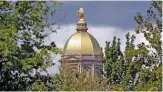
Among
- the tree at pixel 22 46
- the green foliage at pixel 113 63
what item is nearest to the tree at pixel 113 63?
the green foliage at pixel 113 63

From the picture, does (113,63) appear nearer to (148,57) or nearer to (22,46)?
(148,57)

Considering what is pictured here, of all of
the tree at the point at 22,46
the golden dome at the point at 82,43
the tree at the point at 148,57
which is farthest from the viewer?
the golden dome at the point at 82,43

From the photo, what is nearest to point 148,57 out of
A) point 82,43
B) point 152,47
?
point 152,47

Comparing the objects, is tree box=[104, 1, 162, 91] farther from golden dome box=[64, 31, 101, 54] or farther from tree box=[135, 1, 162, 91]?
golden dome box=[64, 31, 101, 54]

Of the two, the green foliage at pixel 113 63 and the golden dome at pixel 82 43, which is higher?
the golden dome at pixel 82 43

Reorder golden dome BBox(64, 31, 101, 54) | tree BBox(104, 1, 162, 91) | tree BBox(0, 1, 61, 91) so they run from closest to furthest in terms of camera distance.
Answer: tree BBox(0, 1, 61, 91) → tree BBox(104, 1, 162, 91) → golden dome BBox(64, 31, 101, 54)

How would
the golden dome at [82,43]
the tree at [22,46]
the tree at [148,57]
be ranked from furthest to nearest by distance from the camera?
the golden dome at [82,43] → the tree at [148,57] → the tree at [22,46]

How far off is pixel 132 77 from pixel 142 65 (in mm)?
2434

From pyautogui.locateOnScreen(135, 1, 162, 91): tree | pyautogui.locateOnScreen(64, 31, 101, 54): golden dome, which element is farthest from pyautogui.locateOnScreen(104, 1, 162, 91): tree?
pyautogui.locateOnScreen(64, 31, 101, 54): golden dome

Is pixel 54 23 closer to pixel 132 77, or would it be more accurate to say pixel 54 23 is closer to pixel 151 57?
pixel 151 57

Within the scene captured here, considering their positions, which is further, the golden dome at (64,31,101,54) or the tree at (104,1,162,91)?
the golden dome at (64,31,101,54)

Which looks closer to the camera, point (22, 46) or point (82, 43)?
point (22, 46)

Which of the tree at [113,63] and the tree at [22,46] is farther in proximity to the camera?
the tree at [113,63]

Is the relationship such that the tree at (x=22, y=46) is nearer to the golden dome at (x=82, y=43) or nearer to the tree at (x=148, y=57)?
the tree at (x=148, y=57)
